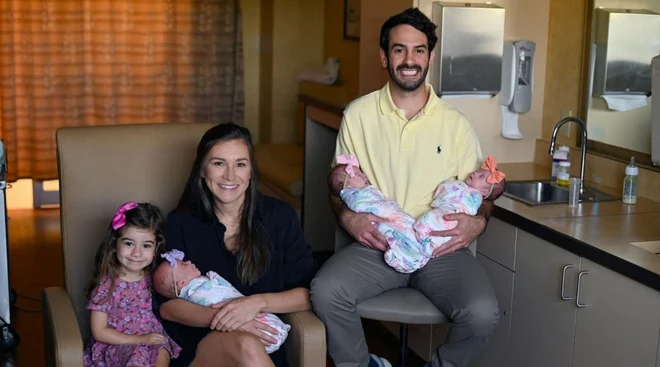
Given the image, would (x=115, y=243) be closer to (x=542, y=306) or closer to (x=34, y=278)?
(x=542, y=306)

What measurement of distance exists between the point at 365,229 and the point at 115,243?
769mm

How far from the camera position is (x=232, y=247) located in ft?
8.09

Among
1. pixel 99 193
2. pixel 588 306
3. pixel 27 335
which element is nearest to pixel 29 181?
pixel 27 335

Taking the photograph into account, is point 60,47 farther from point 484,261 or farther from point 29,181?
point 484,261

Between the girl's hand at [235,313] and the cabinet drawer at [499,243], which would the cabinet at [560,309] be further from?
the girl's hand at [235,313]

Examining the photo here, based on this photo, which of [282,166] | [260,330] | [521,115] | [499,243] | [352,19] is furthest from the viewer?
[352,19]

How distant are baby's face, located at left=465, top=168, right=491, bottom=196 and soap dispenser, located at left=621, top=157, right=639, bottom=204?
596 mm

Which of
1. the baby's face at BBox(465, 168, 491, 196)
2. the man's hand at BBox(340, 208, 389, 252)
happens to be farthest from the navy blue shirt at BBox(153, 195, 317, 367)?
the baby's face at BBox(465, 168, 491, 196)

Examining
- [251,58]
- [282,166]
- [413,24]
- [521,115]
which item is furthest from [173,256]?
[251,58]

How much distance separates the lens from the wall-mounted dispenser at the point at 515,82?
3592mm

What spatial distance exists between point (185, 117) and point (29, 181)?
1161mm

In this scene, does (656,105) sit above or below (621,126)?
above

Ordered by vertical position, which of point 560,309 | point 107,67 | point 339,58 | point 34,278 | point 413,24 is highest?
point 413,24

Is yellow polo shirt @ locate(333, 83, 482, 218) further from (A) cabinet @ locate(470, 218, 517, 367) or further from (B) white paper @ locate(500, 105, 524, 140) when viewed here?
(B) white paper @ locate(500, 105, 524, 140)
